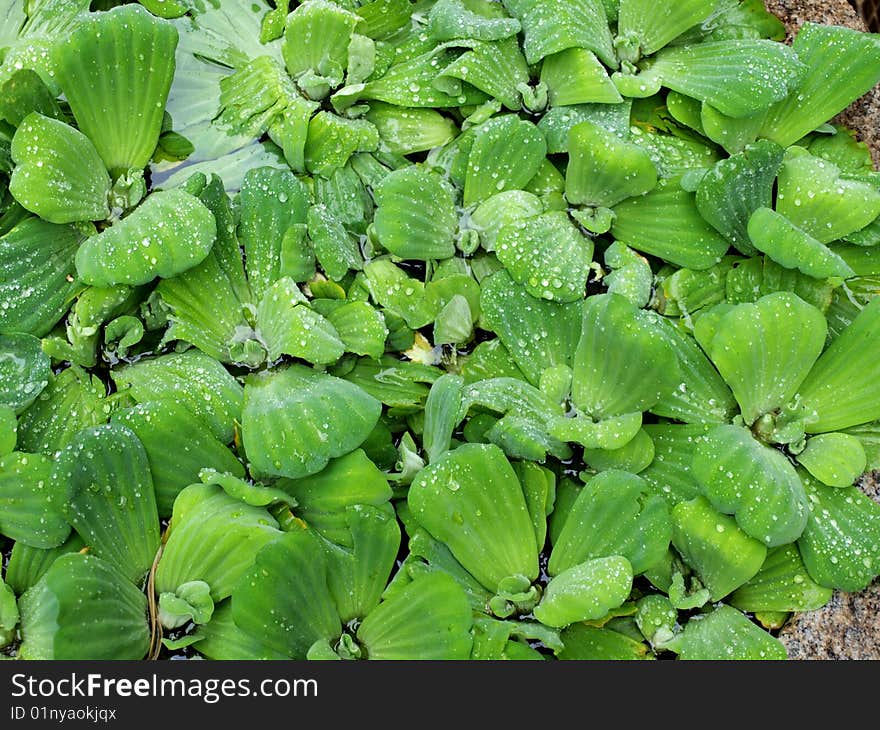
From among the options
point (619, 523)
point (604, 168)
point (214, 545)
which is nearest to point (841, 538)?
point (619, 523)

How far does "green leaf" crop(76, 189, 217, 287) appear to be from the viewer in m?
1.32

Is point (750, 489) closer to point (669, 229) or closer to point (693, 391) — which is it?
point (693, 391)

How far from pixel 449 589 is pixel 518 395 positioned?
0.32 metres

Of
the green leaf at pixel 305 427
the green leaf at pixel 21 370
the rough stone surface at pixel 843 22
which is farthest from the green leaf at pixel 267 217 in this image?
the rough stone surface at pixel 843 22

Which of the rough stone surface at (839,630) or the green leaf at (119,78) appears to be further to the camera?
the green leaf at (119,78)

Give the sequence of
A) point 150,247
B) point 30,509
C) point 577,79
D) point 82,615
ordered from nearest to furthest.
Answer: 1. point 82,615
2. point 30,509
3. point 150,247
4. point 577,79

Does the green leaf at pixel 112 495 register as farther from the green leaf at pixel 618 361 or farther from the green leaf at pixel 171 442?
the green leaf at pixel 618 361

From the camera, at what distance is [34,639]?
1.14 metres

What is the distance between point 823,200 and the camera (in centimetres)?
146

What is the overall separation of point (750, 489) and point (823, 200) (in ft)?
1.80

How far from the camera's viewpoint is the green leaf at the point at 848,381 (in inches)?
53.9

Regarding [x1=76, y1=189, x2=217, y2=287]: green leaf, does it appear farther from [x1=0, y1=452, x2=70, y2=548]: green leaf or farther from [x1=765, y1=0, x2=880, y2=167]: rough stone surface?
[x1=765, y1=0, x2=880, y2=167]: rough stone surface

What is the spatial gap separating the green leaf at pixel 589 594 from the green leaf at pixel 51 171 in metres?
0.94

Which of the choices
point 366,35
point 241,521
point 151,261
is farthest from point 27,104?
point 241,521
